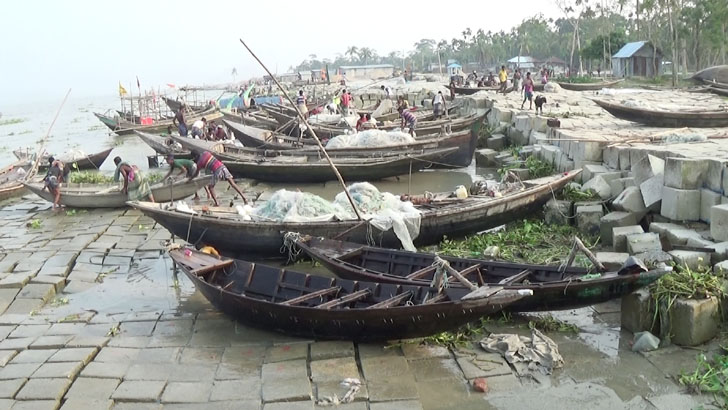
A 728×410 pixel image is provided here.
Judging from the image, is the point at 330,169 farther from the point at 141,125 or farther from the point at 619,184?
the point at 141,125

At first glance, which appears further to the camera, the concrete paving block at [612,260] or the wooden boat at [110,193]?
the wooden boat at [110,193]

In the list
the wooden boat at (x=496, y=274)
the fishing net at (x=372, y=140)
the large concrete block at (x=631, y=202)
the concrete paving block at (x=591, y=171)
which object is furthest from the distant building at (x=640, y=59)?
the wooden boat at (x=496, y=274)

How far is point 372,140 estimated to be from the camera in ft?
52.3

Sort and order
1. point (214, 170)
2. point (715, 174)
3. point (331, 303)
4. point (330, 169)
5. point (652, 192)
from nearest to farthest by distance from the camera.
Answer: point (331, 303)
point (715, 174)
point (652, 192)
point (214, 170)
point (330, 169)

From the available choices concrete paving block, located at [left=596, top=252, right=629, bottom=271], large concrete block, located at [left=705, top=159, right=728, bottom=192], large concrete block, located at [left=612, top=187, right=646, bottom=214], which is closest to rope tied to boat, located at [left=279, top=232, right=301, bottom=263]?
concrete paving block, located at [left=596, top=252, right=629, bottom=271]

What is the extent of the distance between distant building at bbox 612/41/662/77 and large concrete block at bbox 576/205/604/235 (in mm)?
31035

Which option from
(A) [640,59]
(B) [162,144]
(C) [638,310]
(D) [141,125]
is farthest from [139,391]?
(A) [640,59]

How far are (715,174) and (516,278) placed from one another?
3.26m

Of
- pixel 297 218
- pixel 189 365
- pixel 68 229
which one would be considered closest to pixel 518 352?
pixel 189 365

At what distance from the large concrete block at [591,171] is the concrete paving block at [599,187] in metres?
0.33

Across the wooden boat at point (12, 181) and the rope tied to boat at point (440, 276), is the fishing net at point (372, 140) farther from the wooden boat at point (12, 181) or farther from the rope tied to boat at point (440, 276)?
the rope tied to boat at point (440, 276)

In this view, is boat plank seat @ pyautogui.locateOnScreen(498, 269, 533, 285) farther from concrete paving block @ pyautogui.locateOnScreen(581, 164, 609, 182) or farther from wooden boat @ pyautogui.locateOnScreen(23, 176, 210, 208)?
wooden boat @ pyautogui.locateOnScreen(23, 176, 210, 208)

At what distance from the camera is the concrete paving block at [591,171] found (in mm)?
10205

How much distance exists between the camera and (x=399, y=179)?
49.2 ft
